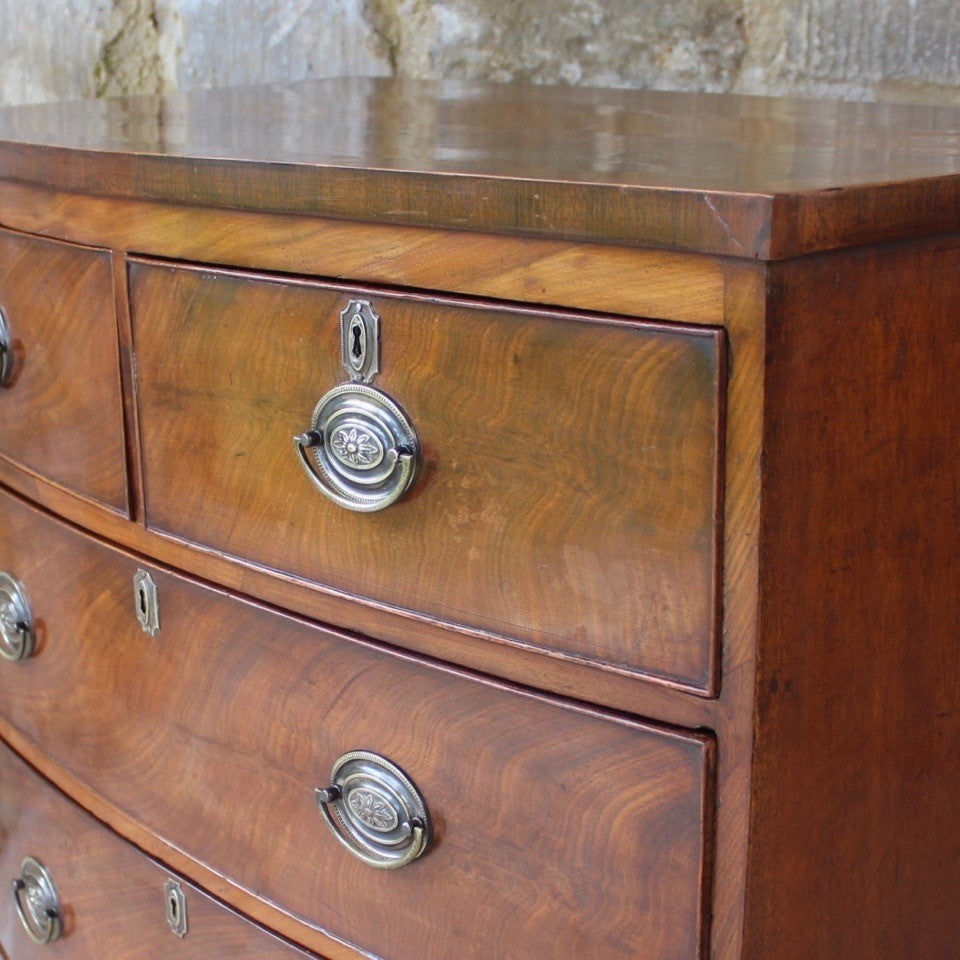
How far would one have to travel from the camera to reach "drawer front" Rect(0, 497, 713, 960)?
667 millimetres

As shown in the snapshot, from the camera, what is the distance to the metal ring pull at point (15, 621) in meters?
1.01

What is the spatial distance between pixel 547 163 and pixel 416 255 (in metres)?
0.08

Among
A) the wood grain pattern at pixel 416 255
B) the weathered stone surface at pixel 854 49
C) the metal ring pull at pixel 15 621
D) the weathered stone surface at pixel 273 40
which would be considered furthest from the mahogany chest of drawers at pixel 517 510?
the weathered stone surface at pixel 273 40

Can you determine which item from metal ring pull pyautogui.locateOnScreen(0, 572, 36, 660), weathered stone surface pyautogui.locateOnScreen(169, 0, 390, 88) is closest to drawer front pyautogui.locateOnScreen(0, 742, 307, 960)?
metal ring pull pyautogui.locateOnScreen(0, 572, 36, 660)

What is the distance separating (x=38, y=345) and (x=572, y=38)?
70 cm

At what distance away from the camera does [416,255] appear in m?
0.64

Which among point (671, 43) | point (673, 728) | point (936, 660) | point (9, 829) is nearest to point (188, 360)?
point (673, 728)

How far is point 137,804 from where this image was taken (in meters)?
0.94

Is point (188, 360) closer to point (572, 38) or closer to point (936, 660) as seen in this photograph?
point (936, 660)

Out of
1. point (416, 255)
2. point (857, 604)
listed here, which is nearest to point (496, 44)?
point (416, 255)

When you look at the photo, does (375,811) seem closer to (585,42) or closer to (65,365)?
(65,365)

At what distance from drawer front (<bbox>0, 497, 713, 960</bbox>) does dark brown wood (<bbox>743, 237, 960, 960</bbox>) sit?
0.06 meters

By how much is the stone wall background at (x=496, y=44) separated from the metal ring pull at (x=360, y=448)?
2.24ft

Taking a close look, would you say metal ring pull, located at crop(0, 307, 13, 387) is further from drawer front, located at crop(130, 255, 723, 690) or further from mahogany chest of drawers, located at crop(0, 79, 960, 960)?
drawer front, located at crop(130, 255, 723, 690)
